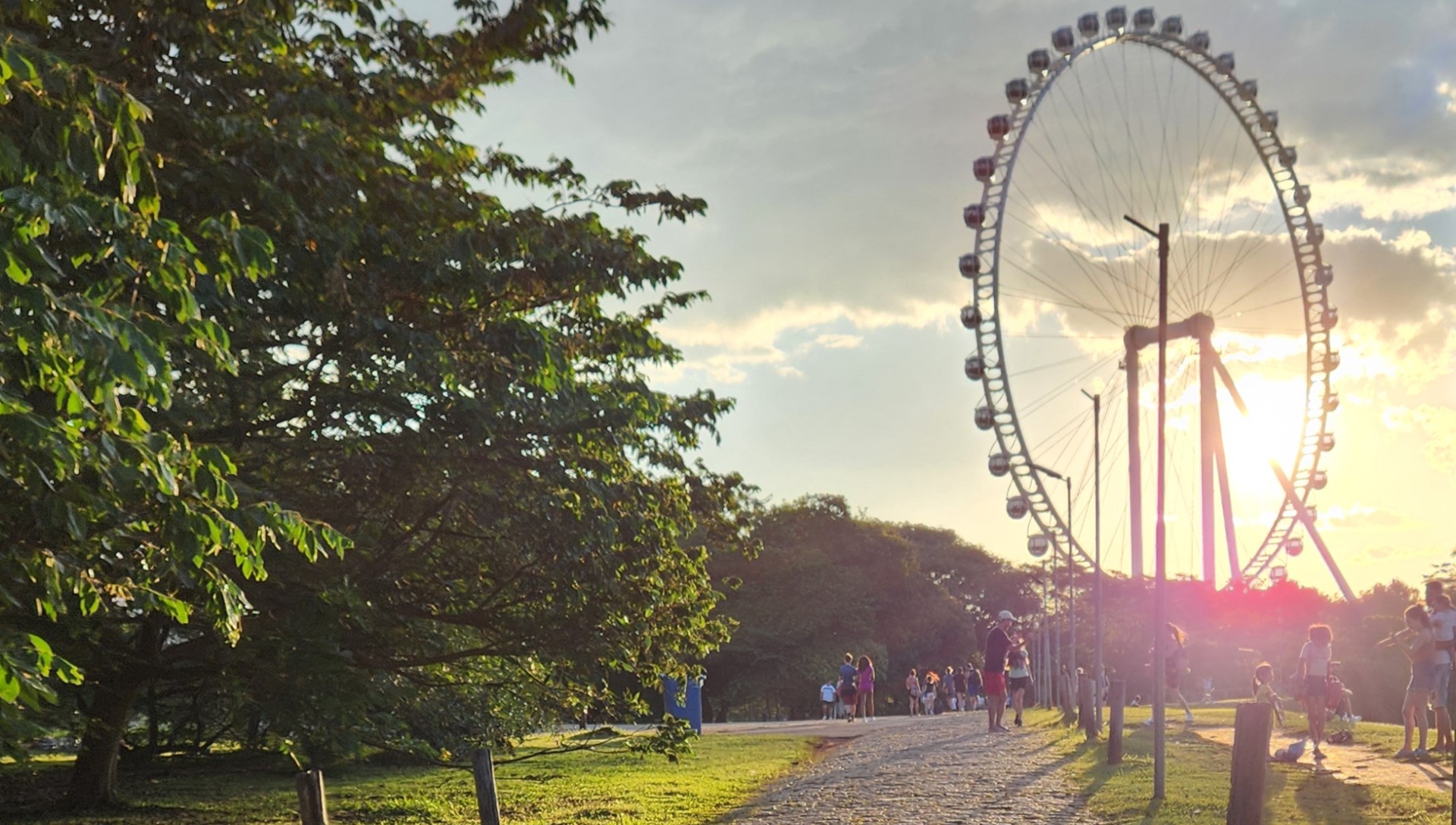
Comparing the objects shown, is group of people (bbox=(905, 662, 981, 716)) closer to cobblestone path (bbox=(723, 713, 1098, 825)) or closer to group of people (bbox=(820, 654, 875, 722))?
group of people (bbox=(820, 654, 875, 722))

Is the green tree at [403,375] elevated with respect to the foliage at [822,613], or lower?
elevated

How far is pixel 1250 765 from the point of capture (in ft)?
33.6

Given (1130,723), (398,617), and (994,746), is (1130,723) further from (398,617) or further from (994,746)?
(398,617)

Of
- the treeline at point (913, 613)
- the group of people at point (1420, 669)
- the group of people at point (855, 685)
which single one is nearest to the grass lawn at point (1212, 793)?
the group of people at point (1420, 669)

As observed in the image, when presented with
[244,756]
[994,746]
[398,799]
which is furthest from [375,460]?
[994,746]

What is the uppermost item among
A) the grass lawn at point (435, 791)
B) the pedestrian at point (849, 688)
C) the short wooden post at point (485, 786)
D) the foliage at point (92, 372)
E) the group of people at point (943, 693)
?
the foliage at point (92, 372)

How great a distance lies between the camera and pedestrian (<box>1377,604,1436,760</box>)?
16.7 m

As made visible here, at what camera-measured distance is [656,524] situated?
12586mm

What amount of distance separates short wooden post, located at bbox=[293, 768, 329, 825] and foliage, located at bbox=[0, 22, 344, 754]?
2338 mm

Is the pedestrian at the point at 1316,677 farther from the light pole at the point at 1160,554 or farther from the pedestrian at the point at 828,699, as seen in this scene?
the pedestrian at the point at 828,699

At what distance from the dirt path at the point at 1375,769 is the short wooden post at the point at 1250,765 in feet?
15.3

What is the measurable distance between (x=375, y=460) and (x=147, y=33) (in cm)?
366

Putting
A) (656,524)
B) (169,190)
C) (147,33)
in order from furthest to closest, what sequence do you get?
(656,524) → (147,33) → (169,190)

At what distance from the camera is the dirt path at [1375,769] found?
14633 mm
